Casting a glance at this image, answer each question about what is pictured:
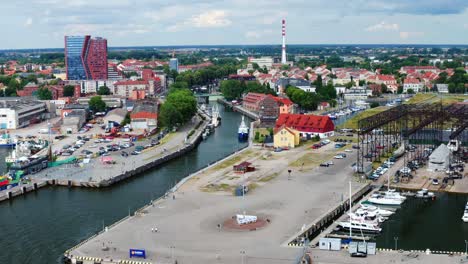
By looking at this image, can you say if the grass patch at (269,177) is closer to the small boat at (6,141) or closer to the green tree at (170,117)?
the green tree at (170,117)

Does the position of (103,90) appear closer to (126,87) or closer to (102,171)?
(126,87)

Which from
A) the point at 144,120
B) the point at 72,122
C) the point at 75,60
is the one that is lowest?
the point at 72,122

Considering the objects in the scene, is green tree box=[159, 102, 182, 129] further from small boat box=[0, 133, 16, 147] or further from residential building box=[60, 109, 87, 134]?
small boat box=[0, 133, 16, 147]

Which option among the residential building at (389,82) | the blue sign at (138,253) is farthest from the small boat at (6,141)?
the residential building at (389,82)

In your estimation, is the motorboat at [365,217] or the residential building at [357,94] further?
the residential building at [357,94]

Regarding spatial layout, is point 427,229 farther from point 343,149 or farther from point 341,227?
point 343,149

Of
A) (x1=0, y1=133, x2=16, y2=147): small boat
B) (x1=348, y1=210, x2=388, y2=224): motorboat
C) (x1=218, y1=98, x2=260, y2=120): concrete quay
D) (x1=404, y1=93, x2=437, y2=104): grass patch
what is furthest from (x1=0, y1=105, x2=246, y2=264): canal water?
(x1=404, y1=93, x2=437, y2=104): grass patch

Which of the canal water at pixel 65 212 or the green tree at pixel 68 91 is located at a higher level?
the green tree at pixel 68 91

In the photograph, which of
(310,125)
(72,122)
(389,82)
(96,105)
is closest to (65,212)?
(310,125)
